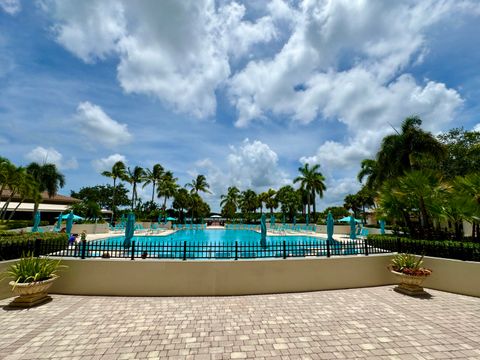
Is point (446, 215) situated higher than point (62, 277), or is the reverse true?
point (446, 215)

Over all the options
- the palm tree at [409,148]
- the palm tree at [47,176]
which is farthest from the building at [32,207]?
the palm tree at [409,148]

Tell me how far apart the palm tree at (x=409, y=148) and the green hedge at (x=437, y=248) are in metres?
12.4

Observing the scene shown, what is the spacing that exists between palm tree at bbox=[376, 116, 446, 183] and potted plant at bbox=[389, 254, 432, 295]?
46.9ft

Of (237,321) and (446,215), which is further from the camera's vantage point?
(446,215)

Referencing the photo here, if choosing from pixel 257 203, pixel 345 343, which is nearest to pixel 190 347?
pixel 345 343

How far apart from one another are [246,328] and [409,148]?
2179 cm

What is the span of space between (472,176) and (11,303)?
19.0m

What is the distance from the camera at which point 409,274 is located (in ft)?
27.2

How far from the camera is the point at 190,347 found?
4836mm

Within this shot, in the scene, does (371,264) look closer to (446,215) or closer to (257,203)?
(446,215)

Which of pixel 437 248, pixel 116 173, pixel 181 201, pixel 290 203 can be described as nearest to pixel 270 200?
pixel 290 203

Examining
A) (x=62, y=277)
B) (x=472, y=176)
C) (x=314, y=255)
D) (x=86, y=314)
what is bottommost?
(x=86, y=314)

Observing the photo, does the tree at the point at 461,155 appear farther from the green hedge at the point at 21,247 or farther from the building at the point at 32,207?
the building at the point at 32,207

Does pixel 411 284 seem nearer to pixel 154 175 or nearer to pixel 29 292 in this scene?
pixel 29 292
